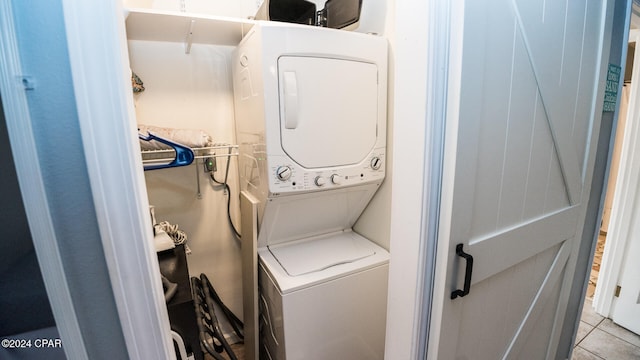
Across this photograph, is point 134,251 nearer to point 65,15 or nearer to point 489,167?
point 65,15

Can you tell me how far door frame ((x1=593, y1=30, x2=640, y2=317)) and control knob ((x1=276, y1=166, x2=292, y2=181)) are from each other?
2.45 m

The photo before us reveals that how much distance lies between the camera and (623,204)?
207cm

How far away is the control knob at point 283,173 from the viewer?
134cm

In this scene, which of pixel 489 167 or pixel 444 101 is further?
pixel 489 167

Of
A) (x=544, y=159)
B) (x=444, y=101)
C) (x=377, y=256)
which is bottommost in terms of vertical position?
(x=377, y=256)

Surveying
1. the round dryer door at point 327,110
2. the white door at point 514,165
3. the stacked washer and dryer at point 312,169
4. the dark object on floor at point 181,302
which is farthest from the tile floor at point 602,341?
the dark object on floor at point 181,302

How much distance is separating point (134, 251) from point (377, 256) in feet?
4.38

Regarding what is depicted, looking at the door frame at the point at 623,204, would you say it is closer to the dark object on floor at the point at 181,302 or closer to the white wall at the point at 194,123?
the white wall at the point at 194,123

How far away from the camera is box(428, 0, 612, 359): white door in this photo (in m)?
0.82

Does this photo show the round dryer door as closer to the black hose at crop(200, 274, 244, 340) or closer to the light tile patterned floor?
the black hose at crop(200, 274, 244, 340)

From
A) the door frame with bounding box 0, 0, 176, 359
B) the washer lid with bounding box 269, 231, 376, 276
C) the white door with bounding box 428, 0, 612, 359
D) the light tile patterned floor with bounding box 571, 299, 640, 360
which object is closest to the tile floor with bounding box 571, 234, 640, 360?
the light tile patterned floor with bounding box 571, 299, 640, 360

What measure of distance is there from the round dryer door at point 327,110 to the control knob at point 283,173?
6cm

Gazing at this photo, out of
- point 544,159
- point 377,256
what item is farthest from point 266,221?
point 544,159

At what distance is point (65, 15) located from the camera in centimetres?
41
